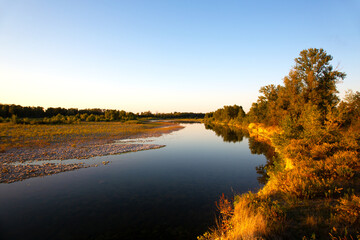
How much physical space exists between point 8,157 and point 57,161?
7.21 metres

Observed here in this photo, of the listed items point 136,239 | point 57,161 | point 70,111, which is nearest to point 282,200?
point 136,239

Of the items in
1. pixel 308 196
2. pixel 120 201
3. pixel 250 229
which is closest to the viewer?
pixel 250 229

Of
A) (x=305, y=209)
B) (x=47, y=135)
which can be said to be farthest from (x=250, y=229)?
(x=47, y=135)

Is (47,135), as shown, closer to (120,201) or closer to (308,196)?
(120,201)

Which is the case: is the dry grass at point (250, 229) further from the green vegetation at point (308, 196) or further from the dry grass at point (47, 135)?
the dry grass at point (47, 135)

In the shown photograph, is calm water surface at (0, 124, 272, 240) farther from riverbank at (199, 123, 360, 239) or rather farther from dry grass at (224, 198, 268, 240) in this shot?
dry grass at (224, 198, 268, 240)

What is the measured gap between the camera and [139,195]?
558 inches

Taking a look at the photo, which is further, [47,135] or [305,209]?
[47,135]

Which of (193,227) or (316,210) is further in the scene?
(193,227)

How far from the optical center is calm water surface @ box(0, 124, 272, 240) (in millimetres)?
9812

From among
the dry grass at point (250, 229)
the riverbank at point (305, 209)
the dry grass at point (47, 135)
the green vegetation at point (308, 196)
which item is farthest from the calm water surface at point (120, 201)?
the dry grass at point (47, 135)

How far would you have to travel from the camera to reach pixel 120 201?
1314 cm

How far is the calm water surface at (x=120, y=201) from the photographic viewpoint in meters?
9.81

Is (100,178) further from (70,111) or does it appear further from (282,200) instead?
(70,111)
